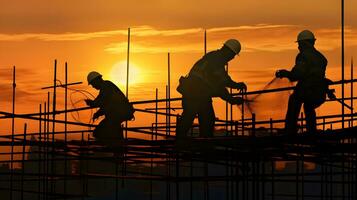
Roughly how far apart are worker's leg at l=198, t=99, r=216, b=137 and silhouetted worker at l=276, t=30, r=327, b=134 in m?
1.18

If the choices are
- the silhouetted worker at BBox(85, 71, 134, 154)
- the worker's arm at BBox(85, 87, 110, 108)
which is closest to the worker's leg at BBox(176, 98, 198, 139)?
the silhouetted worker at BBox(85, 71, 134, 154)

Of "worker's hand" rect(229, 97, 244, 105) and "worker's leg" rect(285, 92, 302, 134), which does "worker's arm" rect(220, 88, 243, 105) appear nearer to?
"worker's hand" rect(229, 97, 244, 105)

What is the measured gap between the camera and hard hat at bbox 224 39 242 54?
51.2ft

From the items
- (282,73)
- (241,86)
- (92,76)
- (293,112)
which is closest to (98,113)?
(92,76)

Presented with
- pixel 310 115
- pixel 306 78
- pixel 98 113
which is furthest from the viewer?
pixel 98 113

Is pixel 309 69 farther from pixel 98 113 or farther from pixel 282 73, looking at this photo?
pixel 98 113

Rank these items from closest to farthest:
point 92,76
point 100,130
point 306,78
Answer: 1. point 306,78
2. point 92,76
3. point 100,130

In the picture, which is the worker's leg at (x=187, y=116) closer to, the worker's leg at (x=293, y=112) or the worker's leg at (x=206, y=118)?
the worker's leg at (x=206, y=118)

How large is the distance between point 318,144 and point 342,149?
3.28 feet

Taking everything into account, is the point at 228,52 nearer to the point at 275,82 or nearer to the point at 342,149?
the point at 275,82

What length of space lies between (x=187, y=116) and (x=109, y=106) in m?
2.16

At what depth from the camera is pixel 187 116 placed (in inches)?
634

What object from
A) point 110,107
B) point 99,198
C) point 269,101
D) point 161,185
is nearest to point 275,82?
point 269,101

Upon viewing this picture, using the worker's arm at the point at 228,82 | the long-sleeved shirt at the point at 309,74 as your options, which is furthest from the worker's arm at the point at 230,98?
the long-sleeved shirt at the point at 309,74
